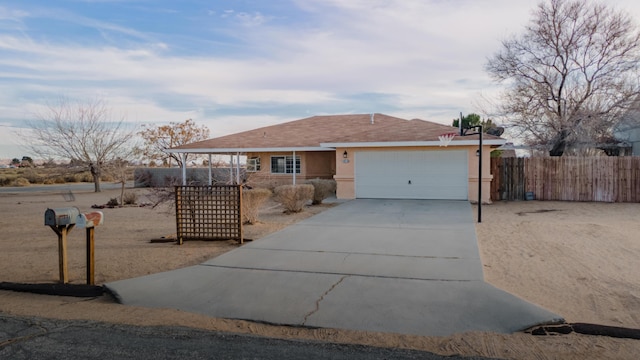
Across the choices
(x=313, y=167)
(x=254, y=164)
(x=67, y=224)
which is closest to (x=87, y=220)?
(x=67, y=224)

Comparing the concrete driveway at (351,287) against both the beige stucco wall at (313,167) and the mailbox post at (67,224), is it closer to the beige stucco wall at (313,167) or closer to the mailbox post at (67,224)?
the mailbox post at (67,224)

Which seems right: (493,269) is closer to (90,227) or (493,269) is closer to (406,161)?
(90,227)

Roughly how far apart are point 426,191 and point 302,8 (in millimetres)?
8613

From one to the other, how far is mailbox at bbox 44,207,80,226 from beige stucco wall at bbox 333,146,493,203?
45.0 feet

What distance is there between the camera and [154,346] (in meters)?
4.59

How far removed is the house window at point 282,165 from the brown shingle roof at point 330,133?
1273 mm

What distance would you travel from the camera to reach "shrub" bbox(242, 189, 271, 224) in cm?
1226

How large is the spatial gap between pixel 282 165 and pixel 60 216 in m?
19.2


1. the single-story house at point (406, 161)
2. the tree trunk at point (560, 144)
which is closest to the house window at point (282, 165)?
the single-story house at point (406, 161)

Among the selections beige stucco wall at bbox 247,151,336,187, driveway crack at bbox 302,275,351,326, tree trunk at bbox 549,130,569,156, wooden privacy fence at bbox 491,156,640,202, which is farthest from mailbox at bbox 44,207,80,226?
tree trunk at bbox 549,130,569,156

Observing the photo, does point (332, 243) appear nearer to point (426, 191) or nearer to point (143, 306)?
point (143, 306)

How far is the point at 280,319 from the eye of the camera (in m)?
5.37

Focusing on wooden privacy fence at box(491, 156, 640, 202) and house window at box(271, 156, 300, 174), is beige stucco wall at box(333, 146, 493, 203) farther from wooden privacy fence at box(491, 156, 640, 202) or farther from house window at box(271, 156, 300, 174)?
house window at box(271, 156, 300, 174)

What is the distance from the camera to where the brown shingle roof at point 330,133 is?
19750mm
